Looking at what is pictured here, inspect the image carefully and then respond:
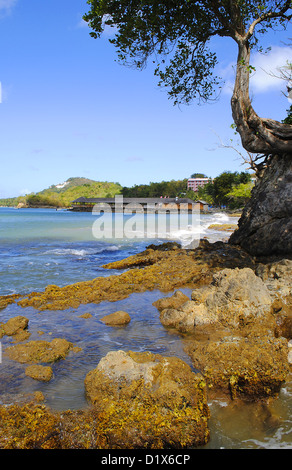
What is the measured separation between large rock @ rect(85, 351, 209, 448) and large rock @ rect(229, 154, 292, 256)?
25.2 ft

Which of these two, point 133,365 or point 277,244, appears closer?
point 133,365

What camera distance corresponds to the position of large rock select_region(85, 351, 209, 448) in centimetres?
302

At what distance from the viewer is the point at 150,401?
10.6ft

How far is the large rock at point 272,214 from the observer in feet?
34.2

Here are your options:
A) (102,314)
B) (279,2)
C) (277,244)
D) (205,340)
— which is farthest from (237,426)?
(279,2)

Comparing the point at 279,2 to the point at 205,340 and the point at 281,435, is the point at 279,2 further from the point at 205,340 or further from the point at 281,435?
the point at 281,435

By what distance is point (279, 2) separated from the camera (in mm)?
10750

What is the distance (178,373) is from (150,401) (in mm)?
498

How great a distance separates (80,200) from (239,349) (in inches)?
4310

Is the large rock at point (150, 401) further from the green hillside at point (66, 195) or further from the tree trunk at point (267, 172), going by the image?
the green hillside at point (66, 195)

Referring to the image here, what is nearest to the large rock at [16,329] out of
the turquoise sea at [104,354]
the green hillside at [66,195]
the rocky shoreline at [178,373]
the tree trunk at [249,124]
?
the rocky shoreline at [178,373]

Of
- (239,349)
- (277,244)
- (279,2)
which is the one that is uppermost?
(279,2)

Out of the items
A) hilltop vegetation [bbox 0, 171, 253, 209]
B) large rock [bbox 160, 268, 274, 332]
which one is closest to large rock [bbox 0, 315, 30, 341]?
large rock [bbox 160, 268, 274, 332]
